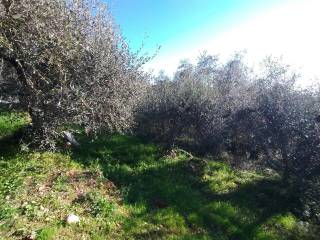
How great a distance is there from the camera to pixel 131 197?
11648 mm

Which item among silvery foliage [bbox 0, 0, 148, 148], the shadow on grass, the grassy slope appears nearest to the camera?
the grassy slope

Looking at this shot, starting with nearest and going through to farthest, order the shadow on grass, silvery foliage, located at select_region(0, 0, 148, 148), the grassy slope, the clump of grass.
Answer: the grassy slope, silvery foliage, located at select_region(0, 0, 148, 148), the shadow on grass, the clump of grass

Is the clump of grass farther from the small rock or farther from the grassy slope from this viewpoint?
the small rock

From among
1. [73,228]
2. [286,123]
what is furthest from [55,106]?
[286,123]

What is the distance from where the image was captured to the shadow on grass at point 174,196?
10.8 metres

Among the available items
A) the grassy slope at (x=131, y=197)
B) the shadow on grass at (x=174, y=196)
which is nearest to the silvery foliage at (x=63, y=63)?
the grassy slope at (x=131, y=197)

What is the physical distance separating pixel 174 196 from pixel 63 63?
5597mm

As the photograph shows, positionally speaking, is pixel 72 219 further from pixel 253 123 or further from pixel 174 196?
pixel 253 123

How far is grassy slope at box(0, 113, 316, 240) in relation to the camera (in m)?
9.33

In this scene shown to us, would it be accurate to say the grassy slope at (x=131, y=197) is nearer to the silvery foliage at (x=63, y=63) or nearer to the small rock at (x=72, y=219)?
the small rock at (x=72, y=219)

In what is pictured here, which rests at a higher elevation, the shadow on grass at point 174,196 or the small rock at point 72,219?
the shadow on grass at point 174,196

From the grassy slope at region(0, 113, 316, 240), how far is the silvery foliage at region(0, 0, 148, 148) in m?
1.38

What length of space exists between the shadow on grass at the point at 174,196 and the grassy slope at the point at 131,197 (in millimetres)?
34

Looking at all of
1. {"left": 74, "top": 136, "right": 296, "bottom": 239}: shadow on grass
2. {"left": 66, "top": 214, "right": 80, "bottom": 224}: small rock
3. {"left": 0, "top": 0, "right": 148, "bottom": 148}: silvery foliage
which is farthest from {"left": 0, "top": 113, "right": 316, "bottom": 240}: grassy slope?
{"left": 0, "top": 0, "right": 148, "bottom": 148}: silvery foliage
